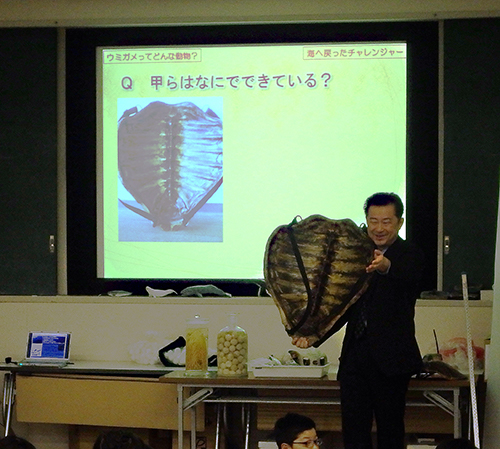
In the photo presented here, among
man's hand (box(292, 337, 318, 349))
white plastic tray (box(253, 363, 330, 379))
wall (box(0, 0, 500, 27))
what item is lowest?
white plastic tray (box(253, 363, 330, 379))

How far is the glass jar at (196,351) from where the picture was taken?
3.65 meters

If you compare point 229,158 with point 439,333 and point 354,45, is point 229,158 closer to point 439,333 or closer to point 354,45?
point 354,45

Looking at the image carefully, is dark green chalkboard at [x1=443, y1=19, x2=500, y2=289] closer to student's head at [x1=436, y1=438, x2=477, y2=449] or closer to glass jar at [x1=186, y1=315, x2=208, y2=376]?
glass jar at [x1=186, y1=315, x2=208, y2=376]

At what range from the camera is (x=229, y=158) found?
4695mm

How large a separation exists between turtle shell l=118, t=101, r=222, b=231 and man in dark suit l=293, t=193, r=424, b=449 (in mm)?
1796

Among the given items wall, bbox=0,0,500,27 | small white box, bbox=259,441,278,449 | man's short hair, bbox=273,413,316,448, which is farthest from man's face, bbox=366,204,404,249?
wall, bbox=0,0,500,27

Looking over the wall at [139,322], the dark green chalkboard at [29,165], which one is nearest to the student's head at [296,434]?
the wall at [139,322]

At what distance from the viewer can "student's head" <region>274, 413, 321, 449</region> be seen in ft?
8.61

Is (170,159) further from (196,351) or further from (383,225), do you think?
(383,225)

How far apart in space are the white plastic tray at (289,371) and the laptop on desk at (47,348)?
1245mm

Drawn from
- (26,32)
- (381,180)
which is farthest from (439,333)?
(26,32)

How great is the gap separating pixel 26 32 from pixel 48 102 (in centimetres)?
46

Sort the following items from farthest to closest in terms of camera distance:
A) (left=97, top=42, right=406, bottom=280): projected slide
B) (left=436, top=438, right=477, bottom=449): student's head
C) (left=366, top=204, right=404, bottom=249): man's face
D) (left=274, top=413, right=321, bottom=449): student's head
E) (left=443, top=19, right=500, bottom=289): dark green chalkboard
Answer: (left=97, top=42, right=406, bottom=280): projected slide < (left=443, top=19, right=500, bottom=289): dark green chalkboard < (left=366, top=204, right=404, bottom=249): man's face < (left=274, top=413, right=321, bottom=449): student's head < (left=436, top=438, right=477, bottom=449): student's head

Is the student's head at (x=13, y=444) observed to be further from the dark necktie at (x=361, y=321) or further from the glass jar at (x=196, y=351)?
the glass jar at (x=196, y=351)
